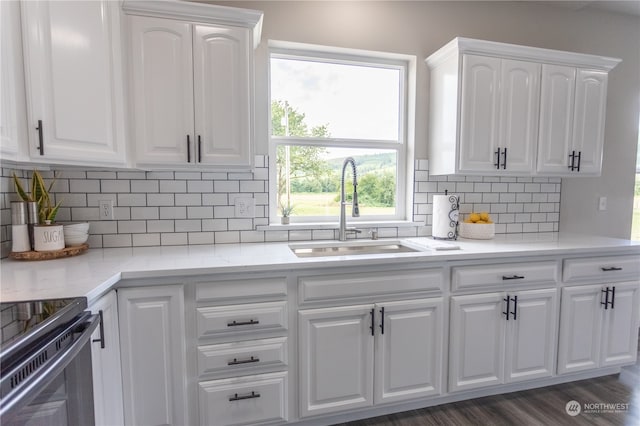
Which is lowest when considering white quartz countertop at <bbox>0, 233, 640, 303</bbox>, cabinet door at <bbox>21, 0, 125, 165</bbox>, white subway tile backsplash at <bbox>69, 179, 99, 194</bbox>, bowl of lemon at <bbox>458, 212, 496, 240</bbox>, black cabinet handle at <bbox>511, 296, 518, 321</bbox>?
black cabinet handle at <bbox>511, 296, 518, 321</bbox>

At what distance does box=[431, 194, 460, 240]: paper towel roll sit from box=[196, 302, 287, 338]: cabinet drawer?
1304 millimetres

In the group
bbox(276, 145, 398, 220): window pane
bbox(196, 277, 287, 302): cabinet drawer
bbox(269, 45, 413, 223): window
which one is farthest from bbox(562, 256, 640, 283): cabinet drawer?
bbox(196, 277, 287, 302): cabinet drawer

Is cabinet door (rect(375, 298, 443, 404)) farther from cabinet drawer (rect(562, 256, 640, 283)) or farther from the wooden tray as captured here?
the wooden tray

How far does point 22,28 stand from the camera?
A: 4.20 ft

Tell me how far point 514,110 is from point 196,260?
2263 millimetres

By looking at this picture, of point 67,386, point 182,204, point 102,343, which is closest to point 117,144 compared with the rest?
point 182,204

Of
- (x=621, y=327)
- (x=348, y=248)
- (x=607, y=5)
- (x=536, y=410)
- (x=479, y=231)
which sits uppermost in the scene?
(x=607, y=5)

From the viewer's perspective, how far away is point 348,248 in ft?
7.32

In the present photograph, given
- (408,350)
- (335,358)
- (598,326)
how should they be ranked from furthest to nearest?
(598,326) → (408,350) → (335,358)

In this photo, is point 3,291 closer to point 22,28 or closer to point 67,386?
point 67,386

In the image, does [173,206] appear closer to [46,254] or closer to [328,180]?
[46,254]

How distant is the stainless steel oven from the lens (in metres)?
0.71

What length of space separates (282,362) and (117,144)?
1.36 m

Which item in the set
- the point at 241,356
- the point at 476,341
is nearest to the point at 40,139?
the point at 241,356
